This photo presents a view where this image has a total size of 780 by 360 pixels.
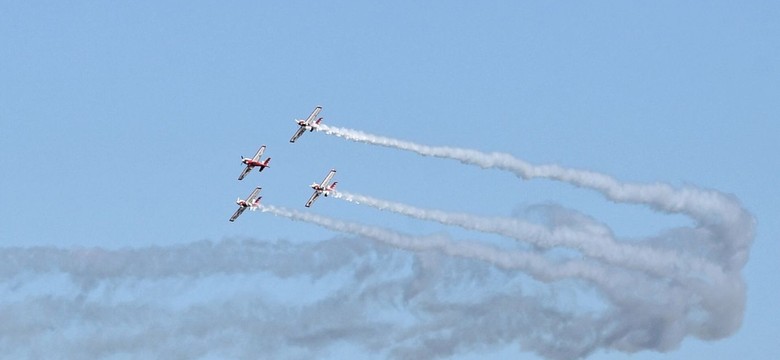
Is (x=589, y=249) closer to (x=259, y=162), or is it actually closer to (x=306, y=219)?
(x=306, y=219)

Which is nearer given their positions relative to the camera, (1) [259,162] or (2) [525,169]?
(2) [525,169]

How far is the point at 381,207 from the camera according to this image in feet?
350

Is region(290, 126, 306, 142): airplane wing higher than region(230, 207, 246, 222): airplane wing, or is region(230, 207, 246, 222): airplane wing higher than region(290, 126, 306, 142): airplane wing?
region(290, 126, 306, 142): airplane wing

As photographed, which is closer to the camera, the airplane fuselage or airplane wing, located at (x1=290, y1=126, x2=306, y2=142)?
airplane wing, located at (x1=290, y1=126, x2=306, y2=142)

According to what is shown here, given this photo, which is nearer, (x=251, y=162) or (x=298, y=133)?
(x=298, y=133)

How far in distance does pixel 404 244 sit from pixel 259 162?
15453mm

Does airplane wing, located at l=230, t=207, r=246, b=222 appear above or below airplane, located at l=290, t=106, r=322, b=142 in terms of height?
below

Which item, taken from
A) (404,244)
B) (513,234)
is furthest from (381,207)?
(513,234)

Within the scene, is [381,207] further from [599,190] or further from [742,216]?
[742,216]

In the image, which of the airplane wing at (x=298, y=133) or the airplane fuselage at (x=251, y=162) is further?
the airplane fuselage at (x=251, y=162)

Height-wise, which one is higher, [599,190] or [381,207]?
[599,190]

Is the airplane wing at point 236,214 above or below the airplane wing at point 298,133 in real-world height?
below

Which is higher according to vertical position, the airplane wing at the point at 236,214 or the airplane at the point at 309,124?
the airplane at the point at 309,124

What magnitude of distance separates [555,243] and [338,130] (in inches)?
698
